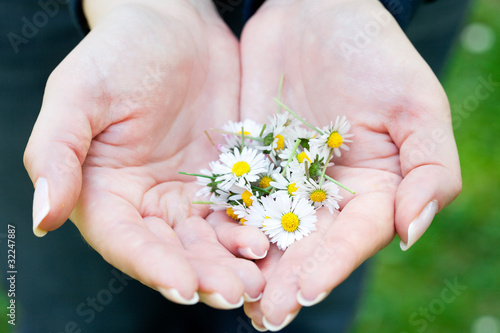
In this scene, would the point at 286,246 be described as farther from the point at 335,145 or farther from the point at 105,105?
the point at 105,105

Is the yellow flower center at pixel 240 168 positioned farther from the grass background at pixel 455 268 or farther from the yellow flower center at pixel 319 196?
the grass background at pixel 455 268

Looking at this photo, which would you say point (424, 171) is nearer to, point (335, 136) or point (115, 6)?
point (335, 136)

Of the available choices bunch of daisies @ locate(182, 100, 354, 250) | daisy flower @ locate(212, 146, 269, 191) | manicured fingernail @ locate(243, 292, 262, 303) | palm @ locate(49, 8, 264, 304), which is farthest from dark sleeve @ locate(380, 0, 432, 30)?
manicured fingernail @ locate(243, 292, 262, 303)

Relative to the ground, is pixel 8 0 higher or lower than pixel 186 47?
higher

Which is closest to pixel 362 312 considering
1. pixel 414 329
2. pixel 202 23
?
pixel 414 329

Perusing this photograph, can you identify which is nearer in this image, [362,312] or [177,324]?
[177,324]

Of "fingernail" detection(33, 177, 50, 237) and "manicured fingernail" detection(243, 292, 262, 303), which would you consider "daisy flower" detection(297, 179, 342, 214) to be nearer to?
"manicured fingernail" detection(243, 292, 262, 303)
